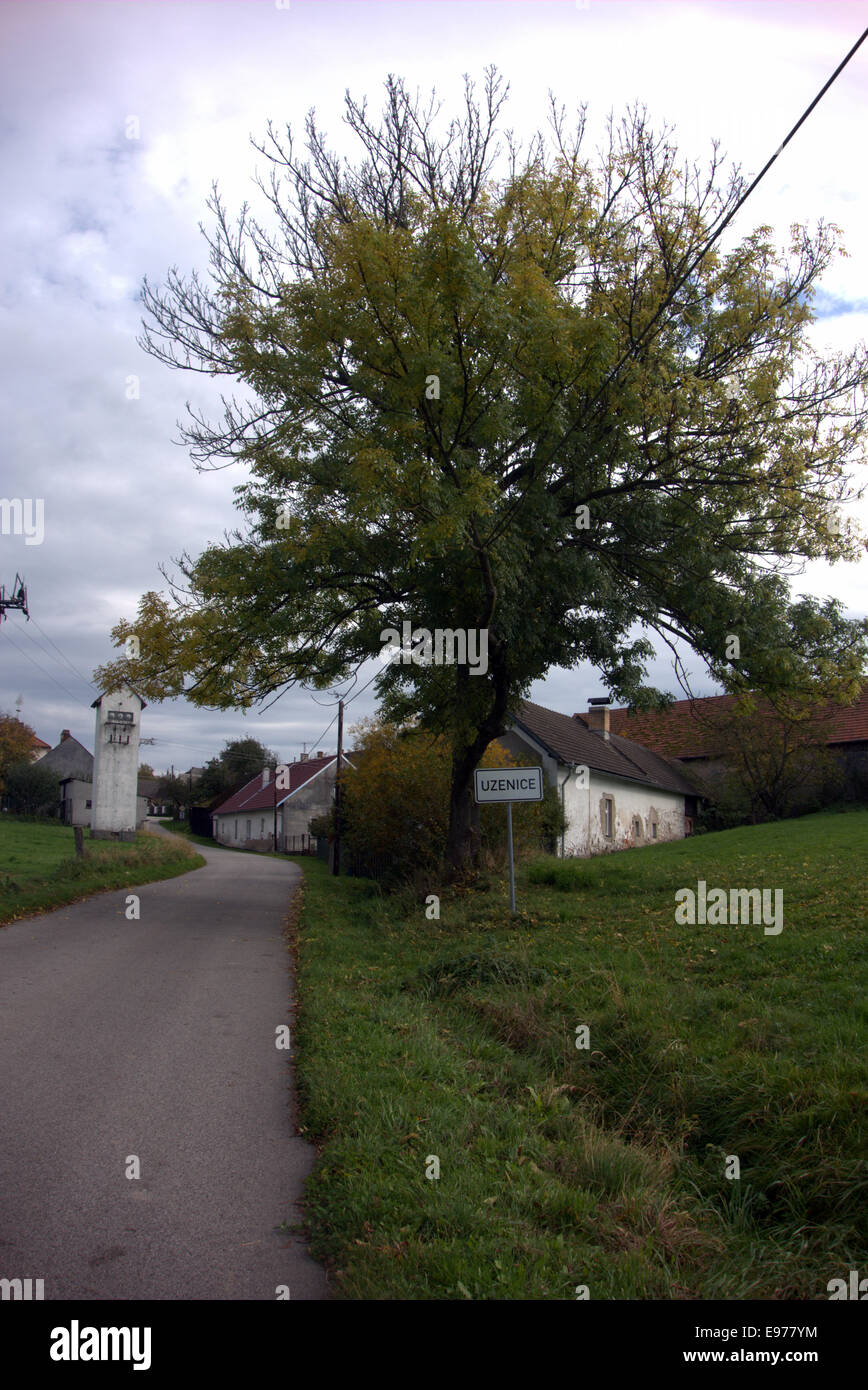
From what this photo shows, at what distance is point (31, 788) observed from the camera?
5944 centimetres

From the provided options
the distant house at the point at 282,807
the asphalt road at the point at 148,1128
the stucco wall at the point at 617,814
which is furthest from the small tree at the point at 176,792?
the asphalt road at the point at 148,1128

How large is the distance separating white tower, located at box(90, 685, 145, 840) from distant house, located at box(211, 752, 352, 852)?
14.6m

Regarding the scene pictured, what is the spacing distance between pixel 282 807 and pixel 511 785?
46.5m

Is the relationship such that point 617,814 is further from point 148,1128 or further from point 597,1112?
point 148,1128

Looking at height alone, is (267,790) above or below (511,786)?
below

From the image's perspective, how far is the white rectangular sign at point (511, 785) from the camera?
1220cm

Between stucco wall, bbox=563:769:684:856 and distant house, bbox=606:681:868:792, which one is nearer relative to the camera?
stucco wall, bbox=563:769:684:856

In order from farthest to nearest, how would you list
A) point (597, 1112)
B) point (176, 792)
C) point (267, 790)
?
point (176, 792) < point (267, 790) < point (597, 1112)

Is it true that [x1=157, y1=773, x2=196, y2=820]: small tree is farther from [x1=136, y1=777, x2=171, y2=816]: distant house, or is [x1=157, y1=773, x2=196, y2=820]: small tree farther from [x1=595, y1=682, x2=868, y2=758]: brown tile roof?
[x1=595, y1=682, x2=868, y2=758]: brown tile roof

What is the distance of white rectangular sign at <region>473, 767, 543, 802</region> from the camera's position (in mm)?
12195

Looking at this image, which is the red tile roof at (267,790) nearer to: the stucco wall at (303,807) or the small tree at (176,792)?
the stucco wall at (303,807)

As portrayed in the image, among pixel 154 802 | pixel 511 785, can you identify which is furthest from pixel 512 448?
pixel 154 802

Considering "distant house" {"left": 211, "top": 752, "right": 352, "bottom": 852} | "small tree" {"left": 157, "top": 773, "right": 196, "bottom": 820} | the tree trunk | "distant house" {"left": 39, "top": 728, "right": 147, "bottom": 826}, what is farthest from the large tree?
"small tree" {"left": 157, "top": 773, "right": 196, "bottom": 820}
